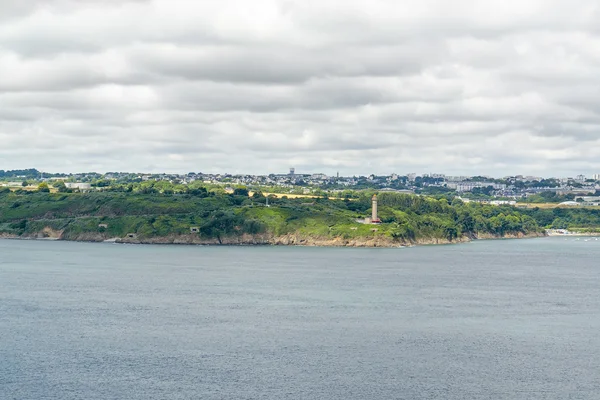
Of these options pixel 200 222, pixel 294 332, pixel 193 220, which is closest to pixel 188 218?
pixel 193 220

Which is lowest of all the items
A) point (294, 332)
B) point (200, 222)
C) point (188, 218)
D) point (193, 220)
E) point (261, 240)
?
point (294, 332)

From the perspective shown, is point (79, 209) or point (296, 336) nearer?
point (296, 336)

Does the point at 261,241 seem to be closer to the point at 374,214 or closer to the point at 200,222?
the point at 200,222

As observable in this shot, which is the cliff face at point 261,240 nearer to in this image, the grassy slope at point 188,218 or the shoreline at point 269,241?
the shoreline at point 269,241

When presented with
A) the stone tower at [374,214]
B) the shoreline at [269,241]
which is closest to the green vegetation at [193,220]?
the shoreline at [269,241]

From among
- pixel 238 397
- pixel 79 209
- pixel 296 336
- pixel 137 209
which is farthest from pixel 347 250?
pixel 238 397

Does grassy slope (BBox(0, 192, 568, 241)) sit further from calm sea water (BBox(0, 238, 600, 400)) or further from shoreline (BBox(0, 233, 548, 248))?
calm sea water (BBox(0, 238, 600, 400))

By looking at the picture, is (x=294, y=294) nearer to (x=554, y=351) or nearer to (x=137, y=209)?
(x=554, y=351)

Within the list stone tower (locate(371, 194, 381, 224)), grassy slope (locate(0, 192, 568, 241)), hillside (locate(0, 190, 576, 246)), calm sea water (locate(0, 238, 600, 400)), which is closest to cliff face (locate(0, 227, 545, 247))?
hillside (locate(0, 190, 576, 246))
